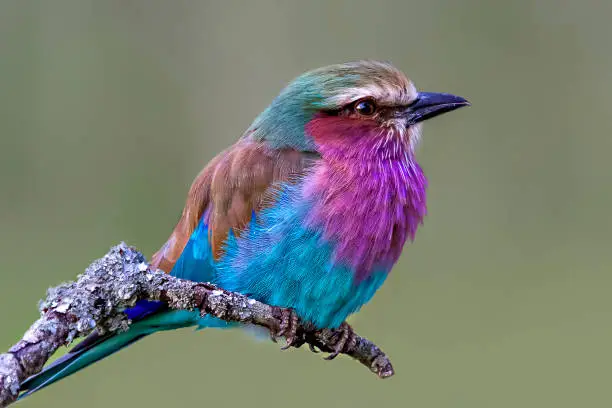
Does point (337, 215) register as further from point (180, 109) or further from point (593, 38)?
point (593, 38)

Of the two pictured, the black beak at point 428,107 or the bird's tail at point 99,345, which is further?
the black beak at point 428,107

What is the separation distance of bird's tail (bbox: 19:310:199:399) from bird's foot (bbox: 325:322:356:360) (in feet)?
1.59

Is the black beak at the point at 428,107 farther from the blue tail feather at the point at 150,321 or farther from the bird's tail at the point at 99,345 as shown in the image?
the bird's tail at the point at 99,345

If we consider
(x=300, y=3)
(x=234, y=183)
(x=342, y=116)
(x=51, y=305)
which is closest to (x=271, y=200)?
(x=234, y=183)

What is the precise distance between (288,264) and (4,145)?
11.2 ft

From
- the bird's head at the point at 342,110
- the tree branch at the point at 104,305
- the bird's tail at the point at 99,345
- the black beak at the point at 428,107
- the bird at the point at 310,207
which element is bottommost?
the tree branch at the point at 104,305

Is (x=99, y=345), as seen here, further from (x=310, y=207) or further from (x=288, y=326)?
(x=310, y=207)

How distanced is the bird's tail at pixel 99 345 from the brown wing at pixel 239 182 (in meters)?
0.26

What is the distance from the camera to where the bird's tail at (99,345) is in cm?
338

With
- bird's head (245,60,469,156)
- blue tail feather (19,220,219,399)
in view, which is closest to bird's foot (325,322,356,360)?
blue tail feather (19,220,219,399)

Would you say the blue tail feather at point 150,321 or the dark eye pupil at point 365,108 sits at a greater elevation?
the dark eye pupil at point 365,108

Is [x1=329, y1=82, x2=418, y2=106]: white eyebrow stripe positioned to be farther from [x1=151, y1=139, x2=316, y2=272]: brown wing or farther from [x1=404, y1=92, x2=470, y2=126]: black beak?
[x1=151, y1=139, x2=316, y2=272]: brown wing

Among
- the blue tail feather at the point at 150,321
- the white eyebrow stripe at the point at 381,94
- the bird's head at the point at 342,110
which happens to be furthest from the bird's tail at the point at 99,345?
the white eyebrow stripe at the point at 381,94

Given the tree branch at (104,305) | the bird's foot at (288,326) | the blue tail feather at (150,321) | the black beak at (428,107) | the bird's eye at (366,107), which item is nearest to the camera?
the tree branch at (104,305)
